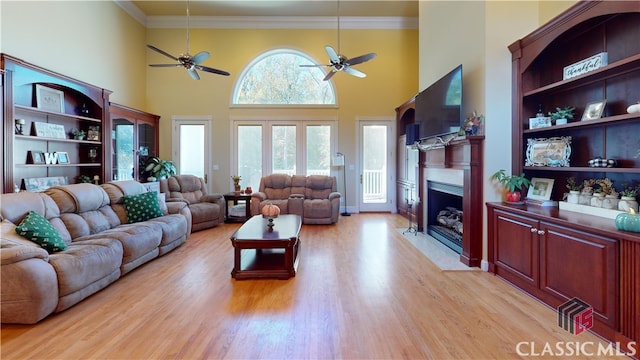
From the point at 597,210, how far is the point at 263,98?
6643 millimetres

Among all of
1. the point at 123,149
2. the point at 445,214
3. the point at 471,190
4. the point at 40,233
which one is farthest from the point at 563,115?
the point at 123,149

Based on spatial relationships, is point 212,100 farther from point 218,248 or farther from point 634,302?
point 634,302

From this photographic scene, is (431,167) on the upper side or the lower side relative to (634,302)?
upper

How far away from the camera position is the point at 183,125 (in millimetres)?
7391

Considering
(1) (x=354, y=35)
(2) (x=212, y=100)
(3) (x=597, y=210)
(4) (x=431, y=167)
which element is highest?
(1) (x=354, y=35)

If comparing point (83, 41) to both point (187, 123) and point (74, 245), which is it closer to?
point (187, 123)

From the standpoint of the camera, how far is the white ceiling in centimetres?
A: 649

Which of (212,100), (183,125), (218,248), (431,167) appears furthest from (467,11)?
(183,125)

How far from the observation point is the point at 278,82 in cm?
739

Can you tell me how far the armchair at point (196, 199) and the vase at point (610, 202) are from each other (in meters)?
5.72

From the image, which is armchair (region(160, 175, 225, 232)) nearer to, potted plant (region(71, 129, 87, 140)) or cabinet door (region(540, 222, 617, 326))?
potted plant (region(71, 129, 87, 140))

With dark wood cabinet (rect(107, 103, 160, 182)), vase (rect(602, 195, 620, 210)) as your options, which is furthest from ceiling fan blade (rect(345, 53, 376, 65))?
dark wood cabinet (rect(107, 103, 160, 182))

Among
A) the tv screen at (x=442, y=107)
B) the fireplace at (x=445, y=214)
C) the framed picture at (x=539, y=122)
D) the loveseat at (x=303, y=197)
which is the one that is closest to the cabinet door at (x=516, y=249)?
the fireplace at (x=445, y=214)

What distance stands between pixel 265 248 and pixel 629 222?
3.01m
